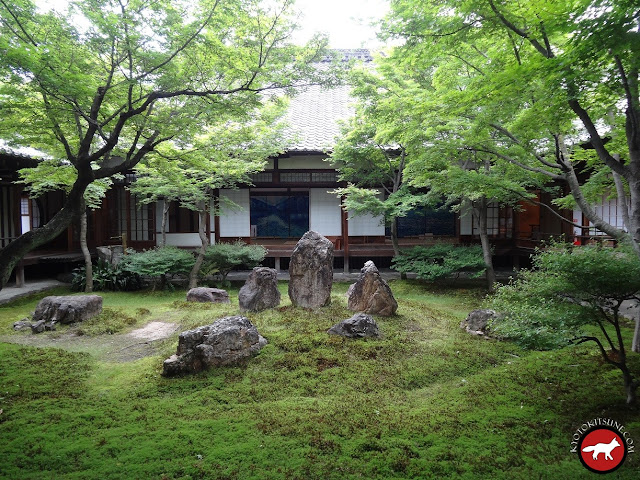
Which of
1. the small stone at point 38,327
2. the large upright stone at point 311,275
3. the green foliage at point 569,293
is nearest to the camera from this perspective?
the green foliage at point 569,293

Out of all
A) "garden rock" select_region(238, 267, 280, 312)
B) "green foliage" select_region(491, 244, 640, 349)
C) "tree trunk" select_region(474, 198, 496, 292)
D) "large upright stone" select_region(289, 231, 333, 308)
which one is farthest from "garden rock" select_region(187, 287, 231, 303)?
"green foliage" select_region(491, 244, 640, 349)

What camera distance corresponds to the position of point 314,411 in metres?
4.48

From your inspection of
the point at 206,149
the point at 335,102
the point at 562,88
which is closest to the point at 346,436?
the point at 562,88

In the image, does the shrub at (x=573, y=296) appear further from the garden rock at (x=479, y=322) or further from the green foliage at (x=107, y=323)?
the green foliage at (x=107, y=323)

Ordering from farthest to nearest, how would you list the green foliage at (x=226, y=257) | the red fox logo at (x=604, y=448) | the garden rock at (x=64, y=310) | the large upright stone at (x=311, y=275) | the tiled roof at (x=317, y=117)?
the tiled roof at (x=317, y=117), the green foliage at (x=226, y=257), the large upright stone at (x=311, y=275), the garden rock at (x=64, y=310), the red fox logo at (x=604, y=448)

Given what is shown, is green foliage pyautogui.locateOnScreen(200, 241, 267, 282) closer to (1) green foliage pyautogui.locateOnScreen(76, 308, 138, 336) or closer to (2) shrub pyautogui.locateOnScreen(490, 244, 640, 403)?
(1) green foliage pyautogui.locateOnScreen(76, 308, 138, 336)

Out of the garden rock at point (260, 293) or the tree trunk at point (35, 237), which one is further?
the garden rock at point (260, 293)

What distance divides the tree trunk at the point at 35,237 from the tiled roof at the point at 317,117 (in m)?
8.18

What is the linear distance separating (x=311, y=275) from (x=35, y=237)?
18.5 ft

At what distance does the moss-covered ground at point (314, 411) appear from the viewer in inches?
136

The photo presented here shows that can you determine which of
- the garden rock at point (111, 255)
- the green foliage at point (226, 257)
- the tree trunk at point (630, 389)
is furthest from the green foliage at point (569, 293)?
the garden rock at point (111, 255)

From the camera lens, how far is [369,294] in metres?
8.99

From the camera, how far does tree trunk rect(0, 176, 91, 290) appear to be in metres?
4.72

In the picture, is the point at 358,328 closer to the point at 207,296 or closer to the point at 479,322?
the point at 479,322
